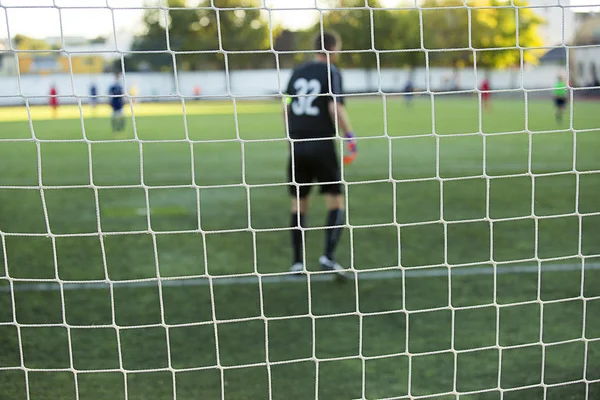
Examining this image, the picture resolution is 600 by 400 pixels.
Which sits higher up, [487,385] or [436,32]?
[436,32]

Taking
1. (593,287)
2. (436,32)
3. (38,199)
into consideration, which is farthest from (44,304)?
(436,32)

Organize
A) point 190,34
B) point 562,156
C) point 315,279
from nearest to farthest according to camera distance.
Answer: point 315,279, point 562,156, point 190,34

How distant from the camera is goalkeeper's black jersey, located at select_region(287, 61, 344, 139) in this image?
210 inches

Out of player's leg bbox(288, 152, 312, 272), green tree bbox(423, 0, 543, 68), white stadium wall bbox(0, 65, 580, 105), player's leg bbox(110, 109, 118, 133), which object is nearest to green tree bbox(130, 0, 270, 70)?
white stadium wall bbox(0, 65, 580, 105)

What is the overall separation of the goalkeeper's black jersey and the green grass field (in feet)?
1.59

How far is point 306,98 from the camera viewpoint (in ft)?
17.7

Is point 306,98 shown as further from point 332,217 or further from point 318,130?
point 332,217

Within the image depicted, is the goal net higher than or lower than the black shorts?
lower

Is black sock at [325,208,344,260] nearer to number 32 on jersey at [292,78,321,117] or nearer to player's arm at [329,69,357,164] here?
player's arm at [329,69,357,164]

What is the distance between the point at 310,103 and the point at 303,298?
1.38 metres

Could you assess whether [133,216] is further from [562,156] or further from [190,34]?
[190,34]

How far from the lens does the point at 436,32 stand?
2445 inches

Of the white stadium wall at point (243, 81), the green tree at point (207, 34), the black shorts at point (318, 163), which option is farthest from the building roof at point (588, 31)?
the black shorts at point (318, 163)

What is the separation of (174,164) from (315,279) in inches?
328
